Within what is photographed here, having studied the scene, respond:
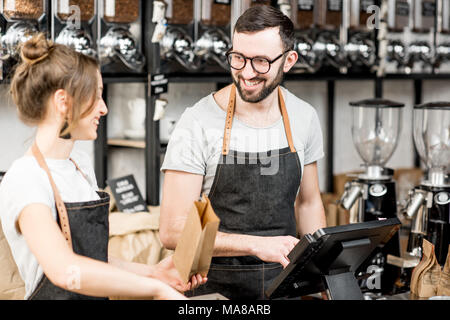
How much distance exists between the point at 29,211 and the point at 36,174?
10cm

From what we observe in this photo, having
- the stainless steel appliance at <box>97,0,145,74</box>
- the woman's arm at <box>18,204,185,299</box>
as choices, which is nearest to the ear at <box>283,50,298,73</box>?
the stainless steel appliance at <box>97,0,145,74</box>

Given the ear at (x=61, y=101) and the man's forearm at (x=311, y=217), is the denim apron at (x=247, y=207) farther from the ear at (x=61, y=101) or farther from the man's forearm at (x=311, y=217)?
the ear at (x=61, y=101)

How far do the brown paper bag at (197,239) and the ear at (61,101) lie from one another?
0.35m

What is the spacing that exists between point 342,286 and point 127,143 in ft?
5.63

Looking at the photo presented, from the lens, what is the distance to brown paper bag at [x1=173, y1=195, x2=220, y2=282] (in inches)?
45.3

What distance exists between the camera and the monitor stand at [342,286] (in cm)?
145

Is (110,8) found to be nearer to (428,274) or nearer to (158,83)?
(158,83)

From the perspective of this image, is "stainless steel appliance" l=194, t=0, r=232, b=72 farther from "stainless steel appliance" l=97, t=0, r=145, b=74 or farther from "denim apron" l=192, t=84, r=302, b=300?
"denim apron" l=192, t=84, r=302, b=300

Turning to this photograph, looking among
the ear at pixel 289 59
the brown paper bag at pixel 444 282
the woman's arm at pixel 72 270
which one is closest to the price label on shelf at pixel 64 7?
the ear at pixel 289 59

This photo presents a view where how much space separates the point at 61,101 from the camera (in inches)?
50.4

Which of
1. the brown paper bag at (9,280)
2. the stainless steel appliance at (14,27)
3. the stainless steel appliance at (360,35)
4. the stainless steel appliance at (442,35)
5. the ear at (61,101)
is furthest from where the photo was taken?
the stainless steel appliance at (442,35)

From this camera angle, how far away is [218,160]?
198 centimetres
